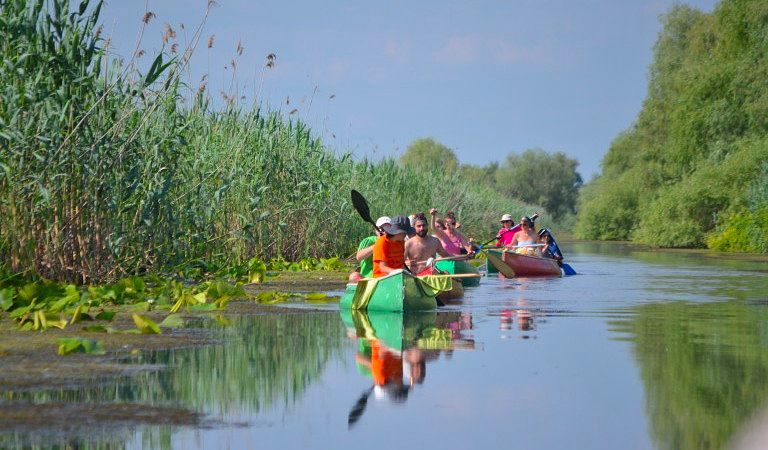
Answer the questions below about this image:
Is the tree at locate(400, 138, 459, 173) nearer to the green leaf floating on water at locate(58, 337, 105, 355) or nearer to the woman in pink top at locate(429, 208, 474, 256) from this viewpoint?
the woman in pink top at locate(429, 208, 474, 256)

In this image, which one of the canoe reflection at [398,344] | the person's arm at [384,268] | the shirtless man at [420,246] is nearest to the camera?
the canoe reflection at [398,344]

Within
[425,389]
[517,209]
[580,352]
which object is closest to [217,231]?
[580,352]

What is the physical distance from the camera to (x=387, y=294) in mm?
15500

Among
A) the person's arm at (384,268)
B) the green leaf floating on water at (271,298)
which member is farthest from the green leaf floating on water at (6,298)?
the person's arm at (384,268)

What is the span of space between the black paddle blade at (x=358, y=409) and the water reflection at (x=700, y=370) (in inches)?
67.2

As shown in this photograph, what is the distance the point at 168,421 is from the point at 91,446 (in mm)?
841

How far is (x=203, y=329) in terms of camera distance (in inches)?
498

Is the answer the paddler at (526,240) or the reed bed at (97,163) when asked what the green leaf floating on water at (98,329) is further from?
the paddler at (526,240)

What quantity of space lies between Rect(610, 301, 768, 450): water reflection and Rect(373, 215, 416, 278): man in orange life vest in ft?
9.40

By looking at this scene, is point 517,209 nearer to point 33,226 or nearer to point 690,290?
point 690,290

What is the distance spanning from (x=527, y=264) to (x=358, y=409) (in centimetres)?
1898

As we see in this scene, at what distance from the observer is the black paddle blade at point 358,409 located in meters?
7.43

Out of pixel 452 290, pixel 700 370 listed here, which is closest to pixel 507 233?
pixel 452 290

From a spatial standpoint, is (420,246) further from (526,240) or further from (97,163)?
(526,240)
